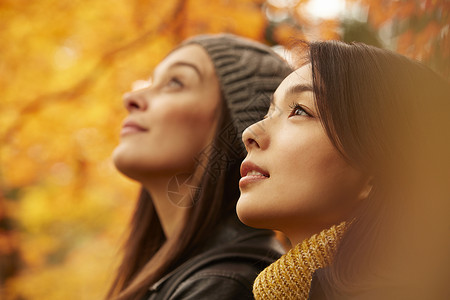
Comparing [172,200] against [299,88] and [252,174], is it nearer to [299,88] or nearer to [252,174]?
[252,174]

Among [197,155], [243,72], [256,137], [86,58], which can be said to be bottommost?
[86,58]

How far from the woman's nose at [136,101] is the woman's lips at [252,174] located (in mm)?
933

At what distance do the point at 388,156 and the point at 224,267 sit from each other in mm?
817

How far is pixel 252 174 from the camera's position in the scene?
→ 1335 millimetres

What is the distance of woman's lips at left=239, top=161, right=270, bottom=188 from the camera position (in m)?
1.30

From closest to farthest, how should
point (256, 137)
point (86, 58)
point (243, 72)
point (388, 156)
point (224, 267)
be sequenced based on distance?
point (388, 156)
point (256, 137)
point (224, 267)
point (243, 72)
point (86, 58)

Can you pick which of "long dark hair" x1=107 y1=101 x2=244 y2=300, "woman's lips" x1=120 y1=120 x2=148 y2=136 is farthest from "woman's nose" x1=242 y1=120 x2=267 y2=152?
"woman's lips" x1=120 y1=120 x2=148 y2=136

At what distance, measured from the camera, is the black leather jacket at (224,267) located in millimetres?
1701

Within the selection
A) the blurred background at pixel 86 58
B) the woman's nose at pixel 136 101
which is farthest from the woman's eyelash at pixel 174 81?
the blurred background at pixel 86 58

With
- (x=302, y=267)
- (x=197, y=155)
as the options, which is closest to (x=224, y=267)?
(x=197, y=155)

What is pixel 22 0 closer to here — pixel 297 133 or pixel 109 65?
pixel 109 65

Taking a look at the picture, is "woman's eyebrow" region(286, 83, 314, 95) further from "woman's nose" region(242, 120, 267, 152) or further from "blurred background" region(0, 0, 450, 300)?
"blurred background" region(0, 0, 450, 300)

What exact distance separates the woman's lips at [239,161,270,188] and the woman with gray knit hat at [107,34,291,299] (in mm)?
509

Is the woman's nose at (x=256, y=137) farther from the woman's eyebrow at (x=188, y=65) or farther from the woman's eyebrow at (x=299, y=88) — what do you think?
the woman's eyebrow at (x=188, y=65)
